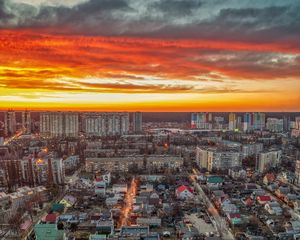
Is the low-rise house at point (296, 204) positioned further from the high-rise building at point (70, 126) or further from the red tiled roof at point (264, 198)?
the high-rise building at point (70, 126)

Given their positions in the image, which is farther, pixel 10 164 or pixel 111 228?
pixel 10 164

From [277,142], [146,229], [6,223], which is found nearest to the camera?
[146,229]

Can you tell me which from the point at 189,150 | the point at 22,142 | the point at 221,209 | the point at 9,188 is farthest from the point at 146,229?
the point at 22,142

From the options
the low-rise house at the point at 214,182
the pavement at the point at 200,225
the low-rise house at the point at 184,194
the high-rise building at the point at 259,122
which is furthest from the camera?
the high-rise building at the point at 259,122

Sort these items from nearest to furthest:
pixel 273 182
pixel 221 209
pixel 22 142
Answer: pixel 221 209
pixel 273 182
pixel 22 142

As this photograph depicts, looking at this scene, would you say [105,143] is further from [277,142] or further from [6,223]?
[6,223]

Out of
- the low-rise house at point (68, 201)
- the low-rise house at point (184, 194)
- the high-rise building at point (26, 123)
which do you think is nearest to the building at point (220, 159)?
the low-rise house at point (184, 194)

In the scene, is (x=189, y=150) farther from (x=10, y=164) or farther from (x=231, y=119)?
(x=231, y=119)
